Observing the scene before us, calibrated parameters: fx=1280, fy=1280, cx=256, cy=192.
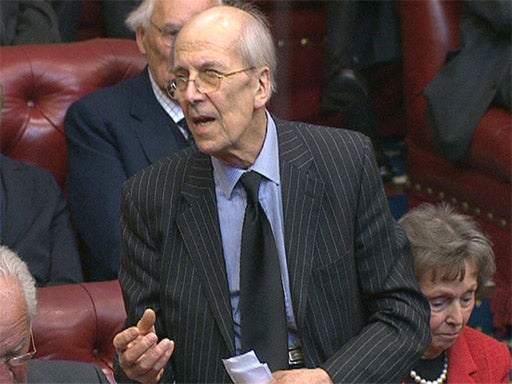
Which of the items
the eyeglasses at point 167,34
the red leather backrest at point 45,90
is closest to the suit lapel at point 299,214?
the eyeglasses at point 167,34

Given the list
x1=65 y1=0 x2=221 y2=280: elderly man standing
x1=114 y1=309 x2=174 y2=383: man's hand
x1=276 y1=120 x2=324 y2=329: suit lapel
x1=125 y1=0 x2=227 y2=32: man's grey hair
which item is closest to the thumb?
x1=114 y1=309 x2=174 y2=383: man's hand

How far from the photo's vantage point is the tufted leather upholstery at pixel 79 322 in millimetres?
2291

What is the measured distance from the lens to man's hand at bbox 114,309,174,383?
1.76 m

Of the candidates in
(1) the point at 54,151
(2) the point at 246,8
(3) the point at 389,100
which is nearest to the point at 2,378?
(2) the point at 246,8

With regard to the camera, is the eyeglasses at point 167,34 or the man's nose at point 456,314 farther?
the eyeglasses at point 167,34

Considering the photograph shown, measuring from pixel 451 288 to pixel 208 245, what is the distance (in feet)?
1.66

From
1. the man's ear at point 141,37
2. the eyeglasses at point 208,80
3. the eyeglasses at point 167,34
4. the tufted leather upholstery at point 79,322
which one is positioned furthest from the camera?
the man's ear at point 141,37

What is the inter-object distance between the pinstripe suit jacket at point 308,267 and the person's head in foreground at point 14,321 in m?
0.18

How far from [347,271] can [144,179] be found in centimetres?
34

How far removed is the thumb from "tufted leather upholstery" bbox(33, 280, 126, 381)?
21.6 inches

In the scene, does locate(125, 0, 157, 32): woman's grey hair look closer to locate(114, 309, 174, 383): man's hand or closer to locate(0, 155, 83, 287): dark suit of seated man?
locate(0, 155, 83, 287): dark suit of seated man

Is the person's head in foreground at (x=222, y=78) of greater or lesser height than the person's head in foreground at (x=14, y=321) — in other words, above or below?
above

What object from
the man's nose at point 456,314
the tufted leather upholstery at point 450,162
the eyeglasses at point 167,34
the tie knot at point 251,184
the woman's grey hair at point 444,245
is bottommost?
the tufted leather upholstery at point 450,162

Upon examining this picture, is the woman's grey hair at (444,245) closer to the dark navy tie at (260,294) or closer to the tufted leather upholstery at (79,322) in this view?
the dark navy tie at (260,294)
